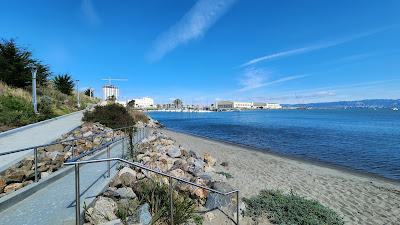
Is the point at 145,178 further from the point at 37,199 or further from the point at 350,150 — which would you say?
the point at 350,150

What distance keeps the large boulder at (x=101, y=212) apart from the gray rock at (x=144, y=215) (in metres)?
0.48

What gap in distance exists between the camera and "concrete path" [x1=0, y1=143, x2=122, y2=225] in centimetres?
499

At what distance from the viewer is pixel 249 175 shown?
13117mm

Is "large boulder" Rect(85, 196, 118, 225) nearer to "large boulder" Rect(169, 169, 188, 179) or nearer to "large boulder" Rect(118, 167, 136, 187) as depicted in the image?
"large boulder" Rect(118, 167, 136, 187)

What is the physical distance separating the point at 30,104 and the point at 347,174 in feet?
71.6

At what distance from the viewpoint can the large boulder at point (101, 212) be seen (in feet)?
16.7

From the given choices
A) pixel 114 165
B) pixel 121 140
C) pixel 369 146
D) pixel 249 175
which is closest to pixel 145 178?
pixel 114 165

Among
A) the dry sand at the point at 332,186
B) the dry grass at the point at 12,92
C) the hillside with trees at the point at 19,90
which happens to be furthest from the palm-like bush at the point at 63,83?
the dry sand at the point at 332,186

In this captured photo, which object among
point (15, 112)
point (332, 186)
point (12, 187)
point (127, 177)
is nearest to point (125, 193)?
point (127, 177)

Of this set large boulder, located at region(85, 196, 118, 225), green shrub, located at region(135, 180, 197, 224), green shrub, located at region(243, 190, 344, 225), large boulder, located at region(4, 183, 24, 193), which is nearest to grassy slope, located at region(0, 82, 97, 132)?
large boulder, located at region(4, 183, 24, 193)

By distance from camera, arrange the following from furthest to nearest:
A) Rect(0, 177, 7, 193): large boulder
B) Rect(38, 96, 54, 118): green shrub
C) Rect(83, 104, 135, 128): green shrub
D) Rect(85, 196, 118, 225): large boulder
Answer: Rect(38, 96, 54, 118): green shrub → Rect(83, 104, 135, 128): green shrub → Rect(0, 177, 7, 193): large boulder → Rect(85, 196, 118, 225): large boulder

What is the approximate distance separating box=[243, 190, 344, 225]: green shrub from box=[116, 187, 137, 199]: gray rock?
330cm

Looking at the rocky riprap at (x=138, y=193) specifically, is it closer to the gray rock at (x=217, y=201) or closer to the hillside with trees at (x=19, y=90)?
the gray rock at (x=217, y=201)

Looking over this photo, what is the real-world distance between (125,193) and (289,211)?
4708mm
